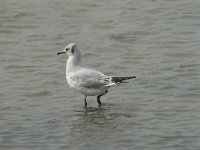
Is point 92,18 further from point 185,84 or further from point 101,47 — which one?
point 185,84

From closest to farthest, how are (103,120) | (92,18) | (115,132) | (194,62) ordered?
(115,132), (103,120), (194,62), (92,18)

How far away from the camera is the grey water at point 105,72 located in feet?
37.9

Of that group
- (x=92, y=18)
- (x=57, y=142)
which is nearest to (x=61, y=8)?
(x=92, y=18)

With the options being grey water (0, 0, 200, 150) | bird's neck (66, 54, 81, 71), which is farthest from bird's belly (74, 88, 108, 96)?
bird's neck (66, 54, 81, 71)

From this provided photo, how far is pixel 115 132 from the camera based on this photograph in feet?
38.4

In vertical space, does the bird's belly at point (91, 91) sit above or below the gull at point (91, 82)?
below

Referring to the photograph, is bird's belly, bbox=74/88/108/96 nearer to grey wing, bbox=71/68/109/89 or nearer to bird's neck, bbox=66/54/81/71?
grey wing, bbox=71/68/109/89

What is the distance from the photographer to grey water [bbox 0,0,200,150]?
1154 cm

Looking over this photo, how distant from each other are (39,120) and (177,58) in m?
4.22

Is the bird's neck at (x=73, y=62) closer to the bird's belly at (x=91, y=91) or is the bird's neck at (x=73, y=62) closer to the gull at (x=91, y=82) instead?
the gull at (x=91, y=82)

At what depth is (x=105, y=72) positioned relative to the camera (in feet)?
49.1

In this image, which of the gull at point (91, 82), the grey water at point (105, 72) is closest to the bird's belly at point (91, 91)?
the gull at point (91, 82)

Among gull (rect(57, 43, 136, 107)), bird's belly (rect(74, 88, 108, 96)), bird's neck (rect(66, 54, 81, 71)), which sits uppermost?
bird's neck (rect(66, 54, 81, 71))

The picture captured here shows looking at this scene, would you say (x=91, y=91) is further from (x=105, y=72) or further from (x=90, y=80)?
(x=105, y=72)
